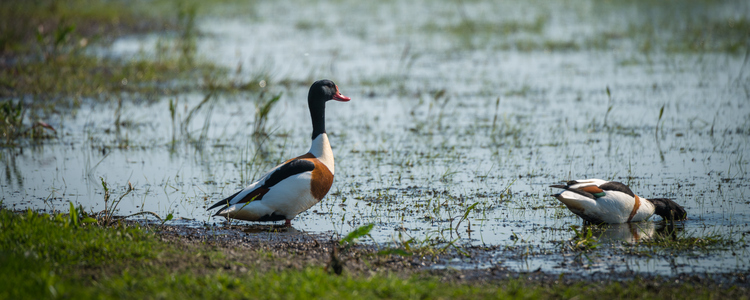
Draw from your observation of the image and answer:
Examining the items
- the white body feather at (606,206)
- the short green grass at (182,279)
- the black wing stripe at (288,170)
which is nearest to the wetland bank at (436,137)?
the white body feather at (606,206)

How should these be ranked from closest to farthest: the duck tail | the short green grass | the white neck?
1. the short green grass
2. the duck tail
3. the white neck

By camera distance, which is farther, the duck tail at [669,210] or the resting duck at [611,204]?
the duck tail at [669,210]

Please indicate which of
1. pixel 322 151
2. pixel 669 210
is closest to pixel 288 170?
pixel 322 151

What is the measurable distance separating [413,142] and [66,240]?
5431mm

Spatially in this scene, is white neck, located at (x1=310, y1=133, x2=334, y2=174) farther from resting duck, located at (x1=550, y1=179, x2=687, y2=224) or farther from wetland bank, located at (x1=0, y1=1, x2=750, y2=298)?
resting duck, located at (x1=550, y1=179, x2=687, y2=224)

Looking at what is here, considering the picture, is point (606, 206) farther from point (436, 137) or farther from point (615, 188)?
point (436, 137)

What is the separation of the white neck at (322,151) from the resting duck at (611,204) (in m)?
2.06

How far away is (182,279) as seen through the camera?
170 inches

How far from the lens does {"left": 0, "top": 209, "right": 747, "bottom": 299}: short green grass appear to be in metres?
4.14

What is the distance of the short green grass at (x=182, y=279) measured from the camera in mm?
4137

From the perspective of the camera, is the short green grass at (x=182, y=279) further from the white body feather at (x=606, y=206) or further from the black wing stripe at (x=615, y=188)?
the black wing stripe at (x=615, y=188)

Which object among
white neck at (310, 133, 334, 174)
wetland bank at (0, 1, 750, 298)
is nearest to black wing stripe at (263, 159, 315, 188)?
white neck at (310, 133, 334, 174)

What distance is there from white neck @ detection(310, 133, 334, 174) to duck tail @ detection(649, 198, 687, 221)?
9.69ft

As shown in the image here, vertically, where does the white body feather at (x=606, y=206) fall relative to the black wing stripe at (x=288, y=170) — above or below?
below
